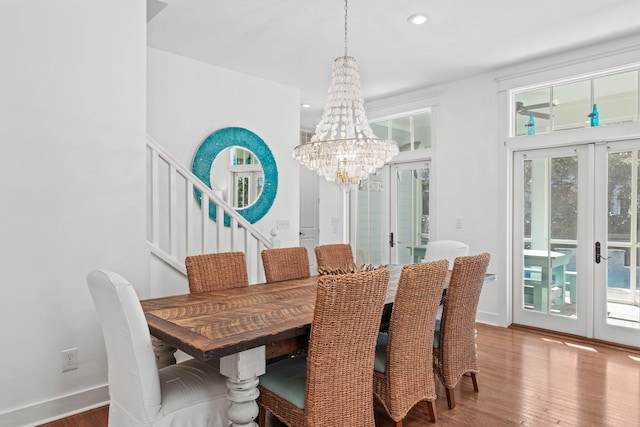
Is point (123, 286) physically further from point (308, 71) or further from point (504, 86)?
point (504, 86)

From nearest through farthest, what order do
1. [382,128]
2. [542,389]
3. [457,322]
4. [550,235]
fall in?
[457,322] → [542,389] → [550,235] → [382,128]

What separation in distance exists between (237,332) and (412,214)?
4074mm

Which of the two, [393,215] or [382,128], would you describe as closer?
[393,215]

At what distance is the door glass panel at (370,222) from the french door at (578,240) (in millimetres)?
1858

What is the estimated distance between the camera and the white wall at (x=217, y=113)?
3.91 meters

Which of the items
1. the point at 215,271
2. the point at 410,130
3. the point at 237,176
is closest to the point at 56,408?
the point at 215,271

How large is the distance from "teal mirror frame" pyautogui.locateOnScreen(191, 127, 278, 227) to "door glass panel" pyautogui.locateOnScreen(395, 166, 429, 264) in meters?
1.79

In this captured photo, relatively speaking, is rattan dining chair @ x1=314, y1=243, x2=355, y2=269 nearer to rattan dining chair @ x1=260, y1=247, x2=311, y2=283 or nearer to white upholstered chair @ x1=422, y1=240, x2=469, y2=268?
rattan dining chair @ x1=260, y1=247, x2=311, y2=283

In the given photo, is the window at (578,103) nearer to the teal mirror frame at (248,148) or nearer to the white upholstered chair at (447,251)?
the white upholstered chair at (447,251)

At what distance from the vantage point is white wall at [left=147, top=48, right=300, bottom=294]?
3.91 metres

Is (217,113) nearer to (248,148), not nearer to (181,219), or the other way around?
(248,148)

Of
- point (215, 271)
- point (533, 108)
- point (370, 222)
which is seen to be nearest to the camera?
point (215, 271)

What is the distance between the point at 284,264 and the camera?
3.17 meters

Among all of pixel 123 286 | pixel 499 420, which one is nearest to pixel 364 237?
pixel 499 420
